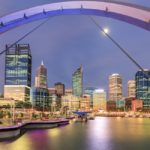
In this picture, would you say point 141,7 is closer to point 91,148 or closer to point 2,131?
point 91,148

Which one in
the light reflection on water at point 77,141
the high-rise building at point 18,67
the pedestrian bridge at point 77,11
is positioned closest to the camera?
the pedestrian bridge at point 77,11

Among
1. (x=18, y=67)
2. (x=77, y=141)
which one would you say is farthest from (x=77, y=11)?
(x=18, y=67)

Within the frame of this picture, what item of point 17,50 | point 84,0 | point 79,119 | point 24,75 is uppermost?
point 17,50

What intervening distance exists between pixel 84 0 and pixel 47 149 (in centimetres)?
2022

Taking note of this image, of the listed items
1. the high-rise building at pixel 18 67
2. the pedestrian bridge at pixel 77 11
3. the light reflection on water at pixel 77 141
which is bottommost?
the light reflection on water at pixel 77 141

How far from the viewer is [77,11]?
896 cm

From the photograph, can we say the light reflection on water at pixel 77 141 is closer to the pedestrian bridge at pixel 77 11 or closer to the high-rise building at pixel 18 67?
the pedestrian bridge at pixel 77 11

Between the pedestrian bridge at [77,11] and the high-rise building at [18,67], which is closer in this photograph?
the pedestrian bridge at [77,11]

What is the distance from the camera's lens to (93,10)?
850 centimetres

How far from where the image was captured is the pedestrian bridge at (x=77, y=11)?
7508 millimetres

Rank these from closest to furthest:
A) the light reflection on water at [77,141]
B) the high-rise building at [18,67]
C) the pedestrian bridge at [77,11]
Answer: the pedestrian bridge at [77,11] < the light reflection on water at [77,141] < the high-rise building at [18,67]

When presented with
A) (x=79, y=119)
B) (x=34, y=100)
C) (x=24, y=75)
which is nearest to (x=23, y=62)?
(x=24, y=75)

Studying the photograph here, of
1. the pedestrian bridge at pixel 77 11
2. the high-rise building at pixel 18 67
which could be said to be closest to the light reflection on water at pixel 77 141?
the pedestrian bridge at pixel 77 11

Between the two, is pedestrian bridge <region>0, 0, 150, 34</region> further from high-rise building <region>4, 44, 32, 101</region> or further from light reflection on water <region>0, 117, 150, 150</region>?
high-rise building <region>4, 44, 32, 101</region>
